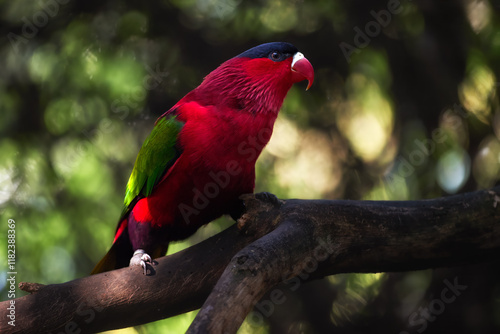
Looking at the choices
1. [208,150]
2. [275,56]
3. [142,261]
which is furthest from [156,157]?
[275,56]

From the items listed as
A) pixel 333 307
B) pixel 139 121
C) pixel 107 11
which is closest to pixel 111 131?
pixel 139 121

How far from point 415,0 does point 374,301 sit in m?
2.67

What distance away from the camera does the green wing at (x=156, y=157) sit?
2934 millimetres

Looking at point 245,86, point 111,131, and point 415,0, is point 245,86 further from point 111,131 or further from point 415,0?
point 415,0

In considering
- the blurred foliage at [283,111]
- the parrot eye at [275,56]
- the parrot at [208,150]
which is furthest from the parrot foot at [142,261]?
the parrot eye at [275,56]

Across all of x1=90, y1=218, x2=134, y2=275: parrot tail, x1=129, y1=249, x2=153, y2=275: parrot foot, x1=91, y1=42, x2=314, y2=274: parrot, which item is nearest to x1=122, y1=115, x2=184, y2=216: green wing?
x1=91, y1=42, x2=314, y2=274: parrot

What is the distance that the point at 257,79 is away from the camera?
2.98 metres

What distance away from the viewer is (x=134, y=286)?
2.44 m

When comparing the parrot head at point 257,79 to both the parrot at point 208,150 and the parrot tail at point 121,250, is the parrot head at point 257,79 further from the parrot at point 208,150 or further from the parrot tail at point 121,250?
the parrot tail at point 121,250

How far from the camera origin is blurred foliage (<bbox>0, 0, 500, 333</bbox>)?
3.94m

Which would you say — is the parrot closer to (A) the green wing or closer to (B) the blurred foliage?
(A) the green wing

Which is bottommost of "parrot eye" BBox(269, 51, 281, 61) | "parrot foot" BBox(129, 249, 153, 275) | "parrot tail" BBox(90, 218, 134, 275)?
"parrot tail" BBox(90, 218, 134, 275)

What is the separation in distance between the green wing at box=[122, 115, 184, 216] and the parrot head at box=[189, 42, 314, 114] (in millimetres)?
270

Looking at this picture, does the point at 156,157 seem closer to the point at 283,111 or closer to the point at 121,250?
the point at 121,250
